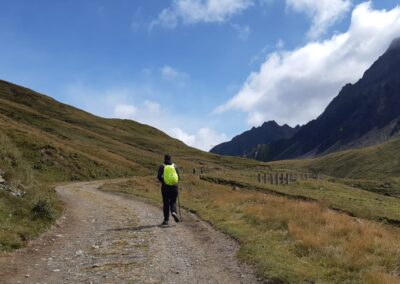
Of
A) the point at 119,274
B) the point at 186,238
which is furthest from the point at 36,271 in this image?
the point at 186,238

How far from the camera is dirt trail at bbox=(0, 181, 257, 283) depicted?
10.8 metres

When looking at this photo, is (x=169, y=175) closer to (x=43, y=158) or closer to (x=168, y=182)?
(x=168, y=182)

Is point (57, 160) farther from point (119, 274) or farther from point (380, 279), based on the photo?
point (380, 279)

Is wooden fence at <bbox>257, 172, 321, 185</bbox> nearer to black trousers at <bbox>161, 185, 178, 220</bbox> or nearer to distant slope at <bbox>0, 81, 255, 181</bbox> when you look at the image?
distant slope at <bbox>0, 81, 255, 181</bbox>

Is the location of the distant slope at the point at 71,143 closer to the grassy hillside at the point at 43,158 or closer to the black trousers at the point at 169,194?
the grassy hillside at the point at 43,158

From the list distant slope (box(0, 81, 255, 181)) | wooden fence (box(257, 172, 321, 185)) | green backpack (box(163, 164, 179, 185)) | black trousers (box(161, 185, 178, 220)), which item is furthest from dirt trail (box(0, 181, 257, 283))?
wooden fence (box(257, 172, 321, 185))

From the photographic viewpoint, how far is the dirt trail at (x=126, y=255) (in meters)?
10.8

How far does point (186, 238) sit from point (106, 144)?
88.9 metres

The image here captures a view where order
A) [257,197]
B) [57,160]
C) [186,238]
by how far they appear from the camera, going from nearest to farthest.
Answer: [186,238]
[257,197]
[57,160]

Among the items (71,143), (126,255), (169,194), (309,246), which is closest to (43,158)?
(71,143)

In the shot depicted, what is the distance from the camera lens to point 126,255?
1317cm

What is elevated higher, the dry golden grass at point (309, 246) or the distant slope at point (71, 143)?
the distant slope at point (71, 143)

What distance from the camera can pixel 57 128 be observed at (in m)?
99.6

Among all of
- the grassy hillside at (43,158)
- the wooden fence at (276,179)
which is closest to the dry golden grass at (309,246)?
the grassy hillside at (43,158)
